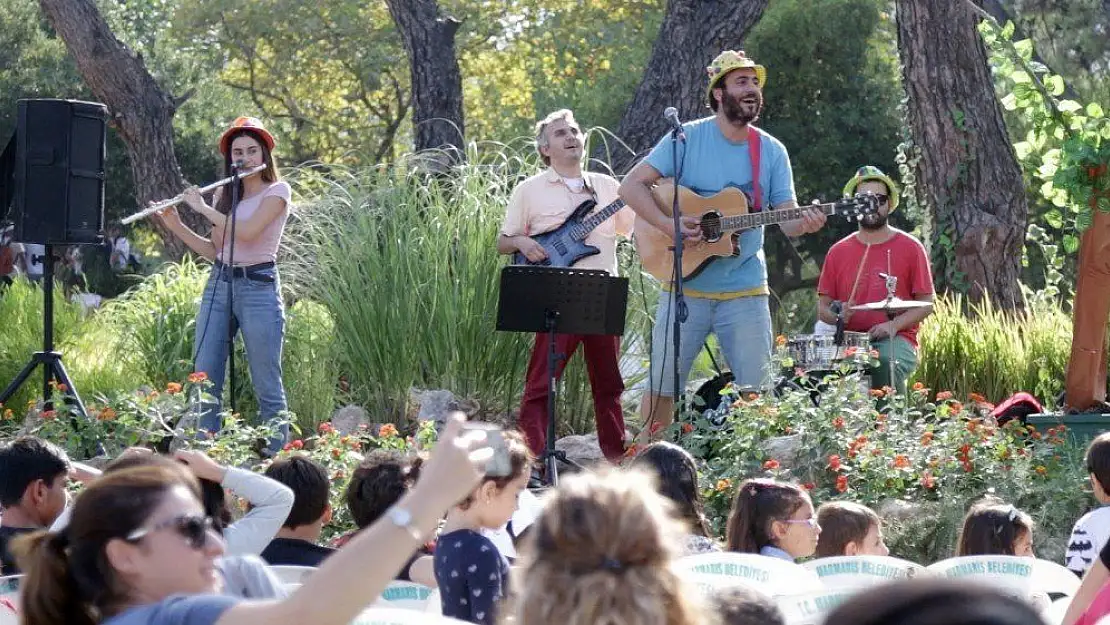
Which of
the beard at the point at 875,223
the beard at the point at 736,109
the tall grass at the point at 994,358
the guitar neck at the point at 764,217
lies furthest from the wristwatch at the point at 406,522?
the tall grass at the point at 994,358

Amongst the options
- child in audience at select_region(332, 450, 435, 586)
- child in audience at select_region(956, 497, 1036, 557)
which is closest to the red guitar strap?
child in audience at select_region(956, 497, 1036, 557)

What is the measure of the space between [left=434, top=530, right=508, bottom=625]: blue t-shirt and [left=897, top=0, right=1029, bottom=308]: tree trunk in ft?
24.9

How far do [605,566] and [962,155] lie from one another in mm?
9086

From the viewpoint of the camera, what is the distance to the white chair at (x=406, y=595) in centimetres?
355

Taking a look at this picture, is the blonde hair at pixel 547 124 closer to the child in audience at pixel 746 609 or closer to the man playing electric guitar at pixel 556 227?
the man playing electric guitar at pixel 556 227

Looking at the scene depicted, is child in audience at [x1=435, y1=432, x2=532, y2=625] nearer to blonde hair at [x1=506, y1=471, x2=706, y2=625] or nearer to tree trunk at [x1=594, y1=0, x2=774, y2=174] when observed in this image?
blonde hair at [x1=506, y1=471, x2=706, y2=625]

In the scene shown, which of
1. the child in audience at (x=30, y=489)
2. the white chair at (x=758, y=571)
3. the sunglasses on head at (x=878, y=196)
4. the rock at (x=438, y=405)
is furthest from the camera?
the rock at (x=438, y=405)

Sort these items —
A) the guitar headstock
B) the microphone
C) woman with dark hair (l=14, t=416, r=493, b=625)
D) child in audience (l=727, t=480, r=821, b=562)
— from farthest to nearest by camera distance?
the guitar headstock
the microphone
child in audience (l=727, t=480, r=821, b=562)
woman with dark hair (l=14, t=416, r=493, b=625)

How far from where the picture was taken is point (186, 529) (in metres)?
2.47

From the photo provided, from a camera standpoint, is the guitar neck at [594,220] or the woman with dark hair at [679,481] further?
the guitar neck at [594,220]

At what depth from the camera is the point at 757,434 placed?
21.5 ft

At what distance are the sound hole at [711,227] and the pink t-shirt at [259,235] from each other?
198 centimetres

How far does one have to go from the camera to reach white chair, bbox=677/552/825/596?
3.37 metres

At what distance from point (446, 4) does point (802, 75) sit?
1031 centimetres
